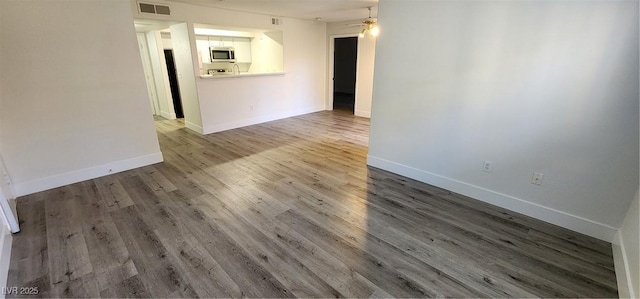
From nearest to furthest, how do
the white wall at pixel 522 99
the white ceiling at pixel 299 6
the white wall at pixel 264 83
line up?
the white wall at pixel 522 99 < the white ceiling at pixel 299 6 < the white wall at pixel 264 83

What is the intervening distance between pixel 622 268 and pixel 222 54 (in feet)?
22.6

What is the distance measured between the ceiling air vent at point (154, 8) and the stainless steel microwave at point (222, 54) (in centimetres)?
176

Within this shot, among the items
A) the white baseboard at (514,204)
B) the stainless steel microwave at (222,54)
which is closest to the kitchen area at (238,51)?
the stainless steel microwave at (222,54)

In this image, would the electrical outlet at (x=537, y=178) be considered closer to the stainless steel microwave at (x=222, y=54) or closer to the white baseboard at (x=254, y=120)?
the white baseboard at (x=254, y=120)

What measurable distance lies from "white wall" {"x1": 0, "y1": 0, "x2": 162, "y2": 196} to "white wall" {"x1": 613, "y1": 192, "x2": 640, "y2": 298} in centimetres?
488

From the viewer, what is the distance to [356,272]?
193cm

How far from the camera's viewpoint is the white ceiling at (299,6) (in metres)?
4.52

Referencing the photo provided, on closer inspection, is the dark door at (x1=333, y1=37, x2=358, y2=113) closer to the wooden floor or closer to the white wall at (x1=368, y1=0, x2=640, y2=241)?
the white wall at (x1=368, y1=0, x2=640, y2=241)

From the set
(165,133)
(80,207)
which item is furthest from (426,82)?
(165,133)

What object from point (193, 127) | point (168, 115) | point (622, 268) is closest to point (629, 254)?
point (622, 268)

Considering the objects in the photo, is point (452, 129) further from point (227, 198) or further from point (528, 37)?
point (227, 198)

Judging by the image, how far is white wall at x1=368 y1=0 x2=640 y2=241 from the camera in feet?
6.79

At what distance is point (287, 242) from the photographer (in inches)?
88.4

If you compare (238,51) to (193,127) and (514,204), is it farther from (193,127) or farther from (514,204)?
(514,204)
